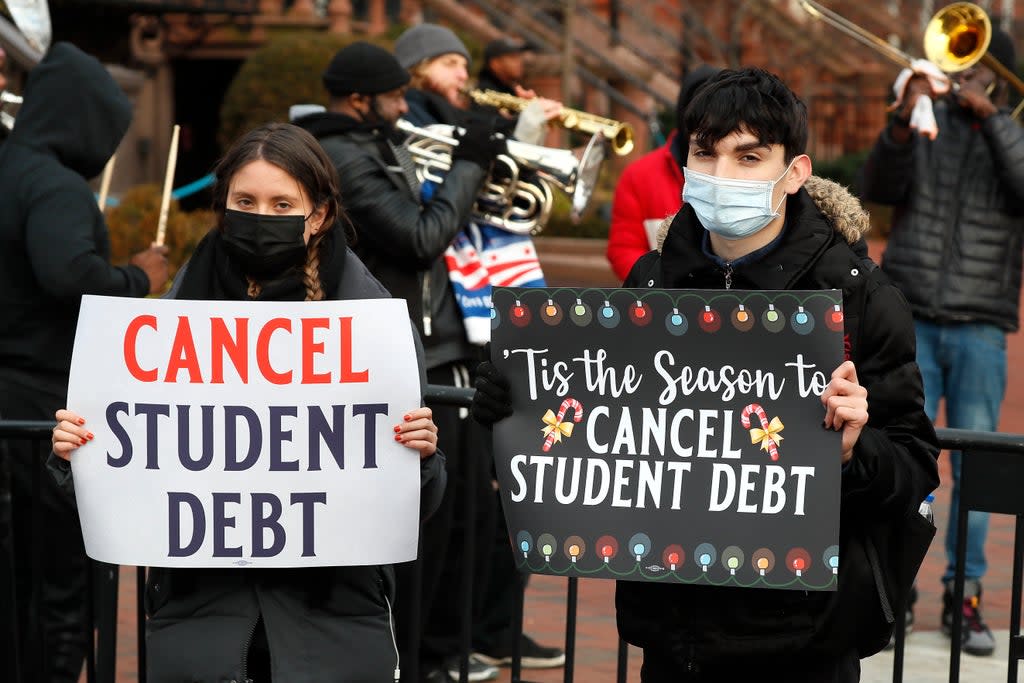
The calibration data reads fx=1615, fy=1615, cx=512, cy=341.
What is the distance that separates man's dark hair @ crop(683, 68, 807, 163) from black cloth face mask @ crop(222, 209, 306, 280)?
0.91m

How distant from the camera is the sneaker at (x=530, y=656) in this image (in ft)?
19.6

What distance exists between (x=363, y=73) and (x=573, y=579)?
2268 mm

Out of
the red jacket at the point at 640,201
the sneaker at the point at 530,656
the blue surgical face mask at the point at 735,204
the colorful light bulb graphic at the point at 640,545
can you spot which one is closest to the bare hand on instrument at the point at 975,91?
the red jacket at the point at 640,201

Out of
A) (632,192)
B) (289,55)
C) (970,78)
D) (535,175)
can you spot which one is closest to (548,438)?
(535,175)

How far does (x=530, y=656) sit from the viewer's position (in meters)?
5.99

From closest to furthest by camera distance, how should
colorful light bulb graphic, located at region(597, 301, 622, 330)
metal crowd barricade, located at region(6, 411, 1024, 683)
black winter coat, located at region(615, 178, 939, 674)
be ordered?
black winter coat, located at region(615, 178, 939, 674) → colorful light bulb graphic, located at region(597, 301, 622, 330) → metal crowd barricade, located at region(6, 411, 1024, 683)

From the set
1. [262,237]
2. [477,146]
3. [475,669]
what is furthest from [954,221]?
[262,237]

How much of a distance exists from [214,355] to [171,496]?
1.05 ft

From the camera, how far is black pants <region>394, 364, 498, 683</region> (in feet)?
17.1

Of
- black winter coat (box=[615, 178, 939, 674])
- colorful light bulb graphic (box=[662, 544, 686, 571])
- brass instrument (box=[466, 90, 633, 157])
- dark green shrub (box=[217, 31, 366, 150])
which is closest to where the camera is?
black winter coat (box=[615, 178, 939, 674])

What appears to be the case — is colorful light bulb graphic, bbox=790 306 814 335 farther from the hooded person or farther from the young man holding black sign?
the hooded person

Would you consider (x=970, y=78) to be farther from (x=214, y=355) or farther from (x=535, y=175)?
(x=214, y=355)

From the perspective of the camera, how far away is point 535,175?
19.8ft

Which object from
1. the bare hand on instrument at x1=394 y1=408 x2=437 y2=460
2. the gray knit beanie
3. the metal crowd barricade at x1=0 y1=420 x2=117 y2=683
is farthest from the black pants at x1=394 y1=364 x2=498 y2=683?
the gray knit beanie
